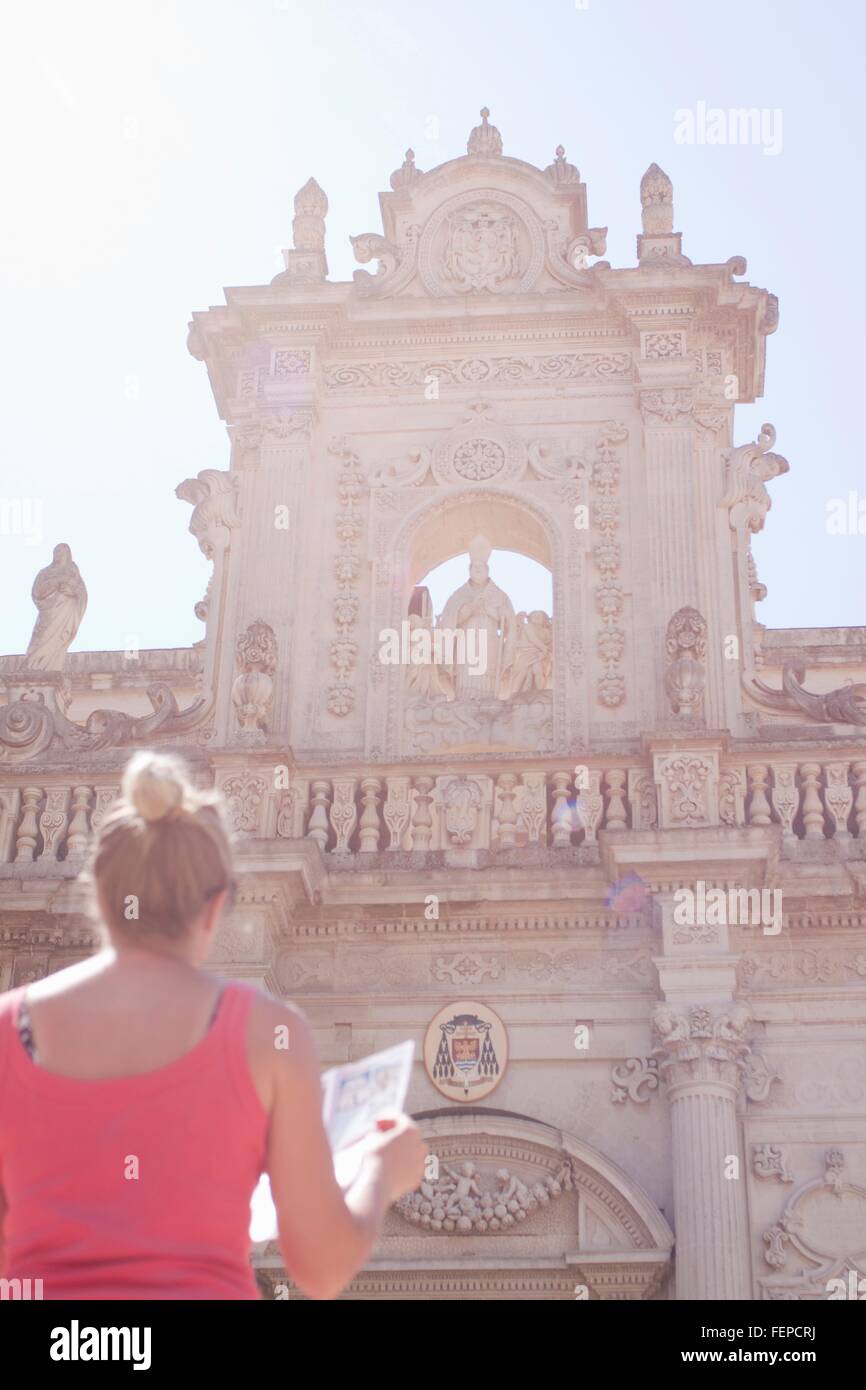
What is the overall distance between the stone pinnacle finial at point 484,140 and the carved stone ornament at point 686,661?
5.66 meters

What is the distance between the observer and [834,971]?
1121 cm

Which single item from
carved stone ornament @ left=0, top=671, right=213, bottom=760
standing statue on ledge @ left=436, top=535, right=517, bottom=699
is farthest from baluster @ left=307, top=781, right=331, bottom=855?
standing statue on ledge @ left=436, top=535, right=517, bottom=699

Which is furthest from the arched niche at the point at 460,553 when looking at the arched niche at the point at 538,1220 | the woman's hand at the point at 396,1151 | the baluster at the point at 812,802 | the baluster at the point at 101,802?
the woman's hand at the point at 396,1151

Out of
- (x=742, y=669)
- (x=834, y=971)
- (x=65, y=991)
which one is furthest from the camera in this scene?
(x=742, y=669)

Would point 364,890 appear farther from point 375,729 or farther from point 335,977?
point 375,729

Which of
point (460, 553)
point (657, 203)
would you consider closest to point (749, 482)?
point (460, 553)

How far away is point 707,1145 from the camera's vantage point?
10320 millimetres

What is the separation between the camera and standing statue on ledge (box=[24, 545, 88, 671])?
13453mm

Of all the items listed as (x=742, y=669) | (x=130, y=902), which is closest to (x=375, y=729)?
(x=742, y=669)

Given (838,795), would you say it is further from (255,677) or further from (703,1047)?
(255,677)

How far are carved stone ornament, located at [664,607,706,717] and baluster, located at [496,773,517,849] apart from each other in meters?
1.28

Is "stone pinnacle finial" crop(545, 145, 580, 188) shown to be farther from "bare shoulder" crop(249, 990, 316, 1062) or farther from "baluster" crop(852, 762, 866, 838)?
"bare shoulder" crop(249, 990, 316, 1062)

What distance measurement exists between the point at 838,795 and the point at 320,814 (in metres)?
3.60

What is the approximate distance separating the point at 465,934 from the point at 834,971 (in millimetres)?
2482
